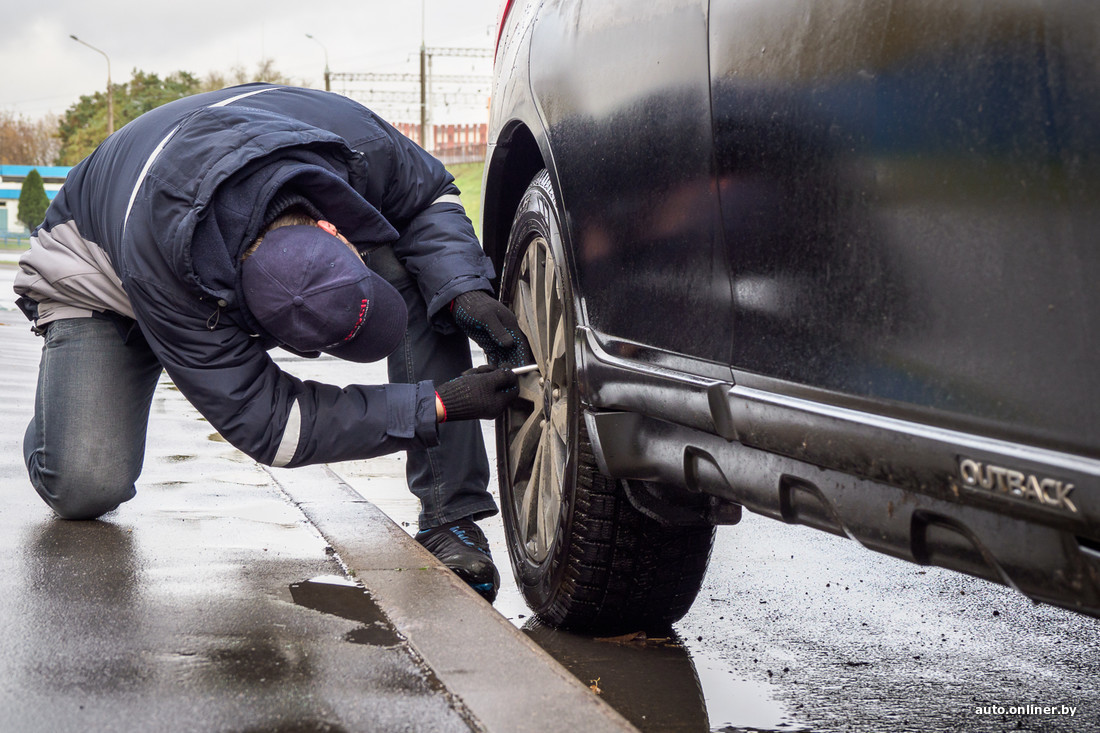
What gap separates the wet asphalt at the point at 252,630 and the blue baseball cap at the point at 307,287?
559 millimetres

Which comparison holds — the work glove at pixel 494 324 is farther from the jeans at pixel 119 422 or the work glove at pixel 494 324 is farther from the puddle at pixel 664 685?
the puddle at pixel 664 685

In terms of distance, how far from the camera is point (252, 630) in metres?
2.02

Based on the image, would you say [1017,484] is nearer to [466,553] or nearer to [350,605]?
[350,605]

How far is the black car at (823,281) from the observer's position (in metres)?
1.01

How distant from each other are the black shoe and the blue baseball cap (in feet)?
2.28

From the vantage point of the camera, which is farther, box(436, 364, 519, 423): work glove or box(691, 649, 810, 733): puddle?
box(436, 364, 519, 423): work glove

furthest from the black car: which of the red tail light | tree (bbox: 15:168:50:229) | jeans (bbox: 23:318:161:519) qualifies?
tree (bbox: 15:168:50:229)

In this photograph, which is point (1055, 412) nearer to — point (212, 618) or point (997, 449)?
point (997, 449)

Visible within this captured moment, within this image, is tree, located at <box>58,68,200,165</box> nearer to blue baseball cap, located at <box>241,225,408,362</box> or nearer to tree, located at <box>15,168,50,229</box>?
tree, located at <box>15,168,50,229</box>

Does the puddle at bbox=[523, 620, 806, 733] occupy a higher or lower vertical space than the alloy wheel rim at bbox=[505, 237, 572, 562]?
lower

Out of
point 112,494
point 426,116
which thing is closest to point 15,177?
point 426,116

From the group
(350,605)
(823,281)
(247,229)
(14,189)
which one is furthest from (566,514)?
(14,189)

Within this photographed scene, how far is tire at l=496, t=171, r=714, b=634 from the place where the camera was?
2086 millimetres

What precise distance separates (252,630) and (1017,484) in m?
1.45
